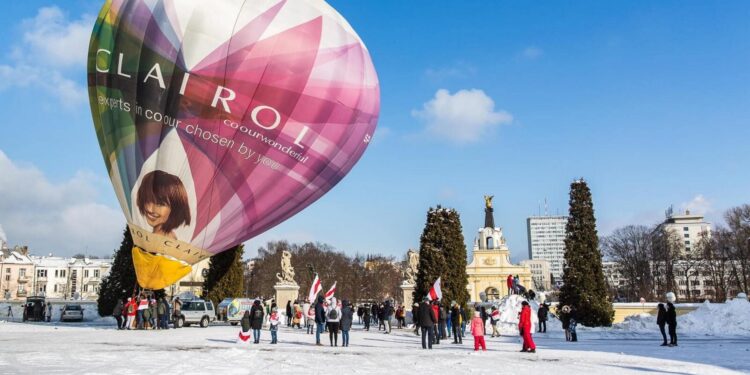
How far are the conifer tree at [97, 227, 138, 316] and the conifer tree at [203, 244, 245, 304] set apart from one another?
16.3 feet

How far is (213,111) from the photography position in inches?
704

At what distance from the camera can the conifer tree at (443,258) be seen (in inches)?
1118

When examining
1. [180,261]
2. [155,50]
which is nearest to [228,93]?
[155,50]

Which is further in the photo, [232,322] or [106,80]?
[232,322]

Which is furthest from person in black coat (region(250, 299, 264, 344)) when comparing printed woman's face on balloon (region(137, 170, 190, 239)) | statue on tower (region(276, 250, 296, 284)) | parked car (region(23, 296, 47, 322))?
parked car (region(23, 296, 47, 322))

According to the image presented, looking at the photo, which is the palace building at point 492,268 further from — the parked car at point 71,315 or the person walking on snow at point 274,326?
the person walking on snow at point 274,326

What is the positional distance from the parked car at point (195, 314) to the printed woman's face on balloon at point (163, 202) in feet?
34.4

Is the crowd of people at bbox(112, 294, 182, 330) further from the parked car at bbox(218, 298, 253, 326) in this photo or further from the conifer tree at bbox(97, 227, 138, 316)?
the conifer tree at bbox(97, 227, 138, 316)

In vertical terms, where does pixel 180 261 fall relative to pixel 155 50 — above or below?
below

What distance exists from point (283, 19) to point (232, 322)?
62.0 feet

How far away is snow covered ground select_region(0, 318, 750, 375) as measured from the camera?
12094 mm

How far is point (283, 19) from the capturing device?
18406mm

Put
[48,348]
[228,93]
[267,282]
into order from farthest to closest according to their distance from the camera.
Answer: [267,282], [228,93], [48,348]

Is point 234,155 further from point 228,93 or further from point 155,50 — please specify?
point 155,50
